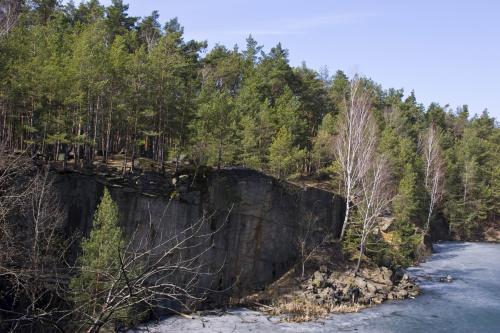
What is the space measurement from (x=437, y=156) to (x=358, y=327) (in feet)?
131

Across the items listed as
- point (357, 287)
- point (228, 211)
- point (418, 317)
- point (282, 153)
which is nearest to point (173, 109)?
point (228, 211)

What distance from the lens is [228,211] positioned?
29.5m

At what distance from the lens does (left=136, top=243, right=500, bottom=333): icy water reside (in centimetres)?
2527

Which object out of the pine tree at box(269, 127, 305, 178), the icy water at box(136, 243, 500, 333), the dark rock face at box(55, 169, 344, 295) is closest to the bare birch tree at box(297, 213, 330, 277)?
the dark rock face at box(55, 169, 344, 295)

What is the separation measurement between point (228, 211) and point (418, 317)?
13.0 meters

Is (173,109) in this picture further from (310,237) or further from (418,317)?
(418,317)

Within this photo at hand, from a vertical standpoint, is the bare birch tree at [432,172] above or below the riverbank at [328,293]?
above

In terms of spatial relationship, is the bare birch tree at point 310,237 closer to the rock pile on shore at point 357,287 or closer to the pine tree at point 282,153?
the rock pile on shore at point 357,287

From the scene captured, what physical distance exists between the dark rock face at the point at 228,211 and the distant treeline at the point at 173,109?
9.23 ft

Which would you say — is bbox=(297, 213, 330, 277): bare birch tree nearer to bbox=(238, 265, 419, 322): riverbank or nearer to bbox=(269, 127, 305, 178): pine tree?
bbox=(238, 265, 419, 322): riverbank

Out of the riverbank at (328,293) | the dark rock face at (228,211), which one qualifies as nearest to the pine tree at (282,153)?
the dark rock face at (228,211)

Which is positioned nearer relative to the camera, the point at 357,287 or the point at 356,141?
the point at 357,287

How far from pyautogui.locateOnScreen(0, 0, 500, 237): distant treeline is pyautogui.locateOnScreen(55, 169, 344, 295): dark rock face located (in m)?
2.81

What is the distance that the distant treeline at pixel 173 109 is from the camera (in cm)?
2870
